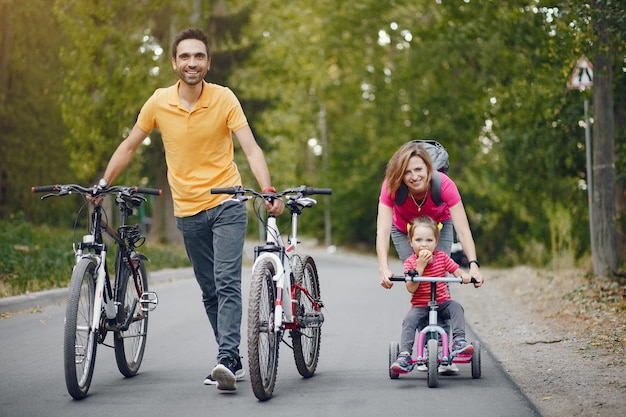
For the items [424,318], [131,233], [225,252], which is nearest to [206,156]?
[225,252]

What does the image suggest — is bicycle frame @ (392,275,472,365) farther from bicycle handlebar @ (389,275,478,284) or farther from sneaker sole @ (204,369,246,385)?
sneaker sole @ (204,369,246,385)

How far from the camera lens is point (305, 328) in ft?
24.8

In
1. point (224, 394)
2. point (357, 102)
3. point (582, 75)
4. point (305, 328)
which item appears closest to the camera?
point (224, 394)

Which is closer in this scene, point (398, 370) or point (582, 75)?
point (398, 370)

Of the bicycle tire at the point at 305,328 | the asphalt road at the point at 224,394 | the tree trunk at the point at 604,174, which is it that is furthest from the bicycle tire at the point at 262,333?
the tree trunk at the point at 604,174

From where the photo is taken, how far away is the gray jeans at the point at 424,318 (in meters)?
7.33

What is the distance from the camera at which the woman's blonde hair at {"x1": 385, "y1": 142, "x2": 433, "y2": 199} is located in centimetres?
726

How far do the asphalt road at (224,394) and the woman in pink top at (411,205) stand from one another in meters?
0.81

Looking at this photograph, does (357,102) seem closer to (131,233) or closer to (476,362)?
(131,233)

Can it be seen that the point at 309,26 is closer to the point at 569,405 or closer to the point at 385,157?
the point at 385,157

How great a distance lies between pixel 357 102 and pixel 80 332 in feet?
120

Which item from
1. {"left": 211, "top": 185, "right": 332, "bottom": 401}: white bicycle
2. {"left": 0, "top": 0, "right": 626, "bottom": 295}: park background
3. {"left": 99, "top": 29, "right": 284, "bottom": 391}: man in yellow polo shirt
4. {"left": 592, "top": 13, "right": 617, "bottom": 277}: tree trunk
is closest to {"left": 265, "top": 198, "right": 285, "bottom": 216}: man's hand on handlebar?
{"left": 211, "top": 185, "right": 332, "bottom": 401}: white bicycle

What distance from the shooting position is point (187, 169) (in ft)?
23.4

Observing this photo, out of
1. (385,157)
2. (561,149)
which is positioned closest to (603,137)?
(561,149)
